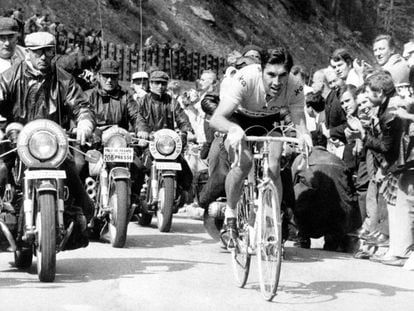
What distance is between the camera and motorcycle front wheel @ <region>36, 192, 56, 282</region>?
805cm

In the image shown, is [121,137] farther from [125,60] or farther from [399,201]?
[125,60]

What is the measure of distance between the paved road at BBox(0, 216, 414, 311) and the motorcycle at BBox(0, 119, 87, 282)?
29 centimetres

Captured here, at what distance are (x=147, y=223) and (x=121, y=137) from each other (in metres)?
2.18

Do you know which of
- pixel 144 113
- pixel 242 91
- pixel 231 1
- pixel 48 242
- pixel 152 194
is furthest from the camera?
pixel 231 1

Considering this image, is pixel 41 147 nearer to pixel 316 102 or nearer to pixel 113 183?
pixel 113 183

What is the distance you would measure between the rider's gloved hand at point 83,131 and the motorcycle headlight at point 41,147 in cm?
28

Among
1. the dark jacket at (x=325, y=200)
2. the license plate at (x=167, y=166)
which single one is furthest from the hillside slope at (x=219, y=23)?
the dark jacket at (x=325, y=200)

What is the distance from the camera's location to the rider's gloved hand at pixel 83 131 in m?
8.55

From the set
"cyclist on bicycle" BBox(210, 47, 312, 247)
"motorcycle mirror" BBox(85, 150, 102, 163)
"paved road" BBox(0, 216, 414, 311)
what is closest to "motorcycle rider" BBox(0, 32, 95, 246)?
"paved road" BBox(0, 216, 414, 311)

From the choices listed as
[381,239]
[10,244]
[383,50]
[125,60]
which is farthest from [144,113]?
[125,60]

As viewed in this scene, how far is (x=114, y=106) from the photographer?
509 inches

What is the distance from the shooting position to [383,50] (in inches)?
515

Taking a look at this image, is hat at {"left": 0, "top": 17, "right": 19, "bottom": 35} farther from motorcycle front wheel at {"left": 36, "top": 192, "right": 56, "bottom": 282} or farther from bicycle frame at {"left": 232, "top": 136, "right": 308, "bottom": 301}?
bicycle frame at {"left": 232, "top": 136, "right": 308, "bottom": 301}

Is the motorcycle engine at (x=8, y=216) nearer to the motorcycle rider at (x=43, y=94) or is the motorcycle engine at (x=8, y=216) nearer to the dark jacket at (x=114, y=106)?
the motorcycle rider at (x=43, y=94)
